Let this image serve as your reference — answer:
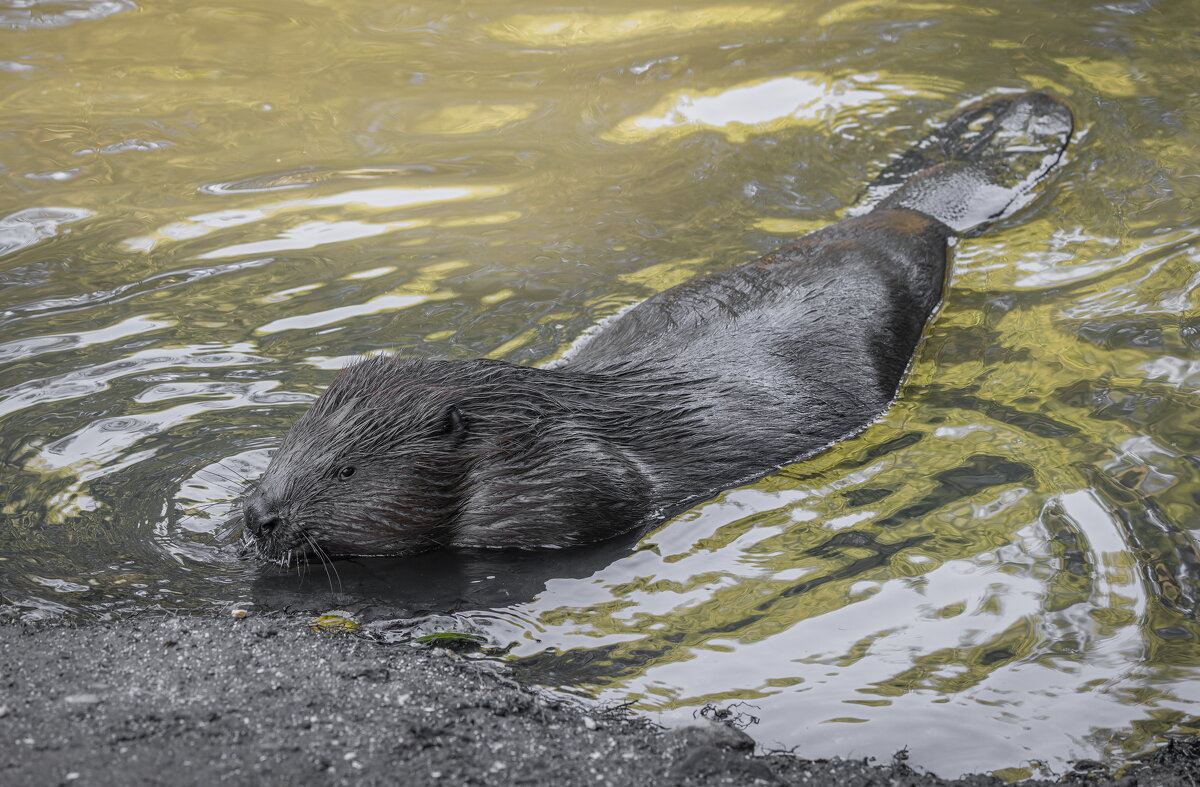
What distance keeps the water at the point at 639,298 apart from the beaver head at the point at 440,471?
142 mm

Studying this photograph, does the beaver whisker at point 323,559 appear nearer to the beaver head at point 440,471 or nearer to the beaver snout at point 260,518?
the beaver head at point 440,471

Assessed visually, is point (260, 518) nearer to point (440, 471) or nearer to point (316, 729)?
point (440, 471)

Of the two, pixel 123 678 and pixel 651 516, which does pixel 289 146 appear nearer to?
pixel 651 516

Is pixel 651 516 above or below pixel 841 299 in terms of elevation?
below

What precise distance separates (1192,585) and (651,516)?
80.8 inches

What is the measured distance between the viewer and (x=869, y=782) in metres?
3.31

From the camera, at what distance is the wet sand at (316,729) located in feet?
10.1

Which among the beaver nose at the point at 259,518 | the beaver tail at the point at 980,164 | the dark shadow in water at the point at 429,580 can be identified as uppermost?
the beaver tail at the point at 980,164

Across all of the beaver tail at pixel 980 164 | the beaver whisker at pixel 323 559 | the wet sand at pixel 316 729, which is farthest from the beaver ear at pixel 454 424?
the beaver tail at pixel 980 164

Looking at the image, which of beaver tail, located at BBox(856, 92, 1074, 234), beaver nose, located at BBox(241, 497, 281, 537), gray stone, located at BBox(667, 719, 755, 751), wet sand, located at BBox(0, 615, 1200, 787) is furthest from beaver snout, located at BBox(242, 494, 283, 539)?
beaver tail, located at BBox(856, 92, 1074, 234)

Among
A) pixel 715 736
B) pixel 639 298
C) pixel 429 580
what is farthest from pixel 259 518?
pixel 639 298

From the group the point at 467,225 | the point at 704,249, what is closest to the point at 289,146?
the point at 467,225

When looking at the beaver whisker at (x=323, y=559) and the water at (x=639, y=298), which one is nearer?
the water at (x=639, y=298)

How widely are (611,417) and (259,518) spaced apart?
1496 mm
